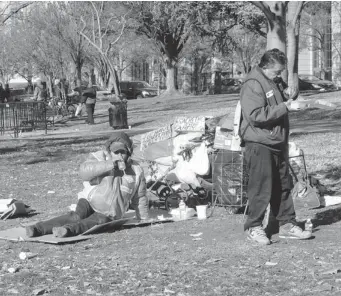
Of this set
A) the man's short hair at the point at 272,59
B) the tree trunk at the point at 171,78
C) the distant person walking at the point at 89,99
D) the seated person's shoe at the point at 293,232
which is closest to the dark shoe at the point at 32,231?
the seated person's shoe at the point at 293,232

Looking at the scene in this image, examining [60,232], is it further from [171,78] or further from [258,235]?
[171,78]

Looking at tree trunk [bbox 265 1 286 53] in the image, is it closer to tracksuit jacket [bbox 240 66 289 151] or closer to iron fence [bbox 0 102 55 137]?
iron fence [bbox 0 102 55 137]

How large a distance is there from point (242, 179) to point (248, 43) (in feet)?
172

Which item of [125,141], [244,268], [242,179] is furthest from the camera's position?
[242,179]

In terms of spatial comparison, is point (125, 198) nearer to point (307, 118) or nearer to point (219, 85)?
point (307, 118)

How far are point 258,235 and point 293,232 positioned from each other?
0.33 meters

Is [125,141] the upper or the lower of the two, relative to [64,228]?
upper

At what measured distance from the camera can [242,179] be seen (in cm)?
758

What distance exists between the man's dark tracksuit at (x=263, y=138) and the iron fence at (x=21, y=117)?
1424 cm

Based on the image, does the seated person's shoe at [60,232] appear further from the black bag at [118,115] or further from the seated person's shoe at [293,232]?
the black bag at [118,115]

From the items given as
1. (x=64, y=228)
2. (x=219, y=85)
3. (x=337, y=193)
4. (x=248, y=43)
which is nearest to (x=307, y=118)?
(x=337, y=193)

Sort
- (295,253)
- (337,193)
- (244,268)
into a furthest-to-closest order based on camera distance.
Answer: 1. (337,193)
2. (295,253)
3. (244,268)

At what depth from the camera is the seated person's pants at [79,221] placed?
6.75m

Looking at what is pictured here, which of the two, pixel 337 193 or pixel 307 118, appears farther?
pixel 307 118
